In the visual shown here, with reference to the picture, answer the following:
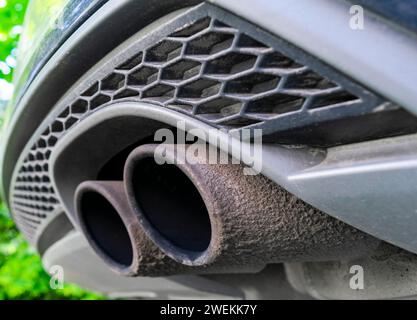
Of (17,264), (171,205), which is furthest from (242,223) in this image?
(17,264)

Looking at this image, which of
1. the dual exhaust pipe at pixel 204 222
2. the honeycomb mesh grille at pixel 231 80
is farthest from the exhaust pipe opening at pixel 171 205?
the honeycomb mesh grille at pixel 231 80

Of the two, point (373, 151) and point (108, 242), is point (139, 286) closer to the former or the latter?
point (108, 242)

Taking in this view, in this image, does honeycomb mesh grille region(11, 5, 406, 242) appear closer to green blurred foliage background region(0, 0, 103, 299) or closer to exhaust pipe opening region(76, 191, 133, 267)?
exhaust pipe opening region(76, 191, 133, 267)

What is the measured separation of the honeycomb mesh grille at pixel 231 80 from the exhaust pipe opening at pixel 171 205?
15cm

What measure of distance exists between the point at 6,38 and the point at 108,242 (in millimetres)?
2686

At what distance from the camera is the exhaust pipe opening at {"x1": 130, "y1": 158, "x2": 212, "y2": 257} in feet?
3.94

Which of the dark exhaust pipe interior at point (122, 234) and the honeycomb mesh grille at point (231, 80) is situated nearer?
the honeycomb mesh grille at point (231, 80)

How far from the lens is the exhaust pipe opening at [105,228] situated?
1.43 m

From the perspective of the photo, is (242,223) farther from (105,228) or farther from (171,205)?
(105,228)

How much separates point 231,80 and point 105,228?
0.69 metres

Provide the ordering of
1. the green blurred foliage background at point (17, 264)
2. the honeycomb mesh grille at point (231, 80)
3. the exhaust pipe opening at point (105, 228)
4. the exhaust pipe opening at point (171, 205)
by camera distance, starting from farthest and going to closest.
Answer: the green blurred foliage background at point (17, 264) → the exhaust pipe opening at point (105, 228) → the exhaust pipe opening at point (171, 205) → the honeycomb mesh grille at point (231, 80)

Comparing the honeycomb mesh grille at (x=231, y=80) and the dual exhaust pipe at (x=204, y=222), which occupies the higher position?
the honeycomb mesh grille at (x=231, y=80)

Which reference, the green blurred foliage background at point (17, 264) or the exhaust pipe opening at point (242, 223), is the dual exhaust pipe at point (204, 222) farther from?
the green blurred foliage background at point (17, 264)
